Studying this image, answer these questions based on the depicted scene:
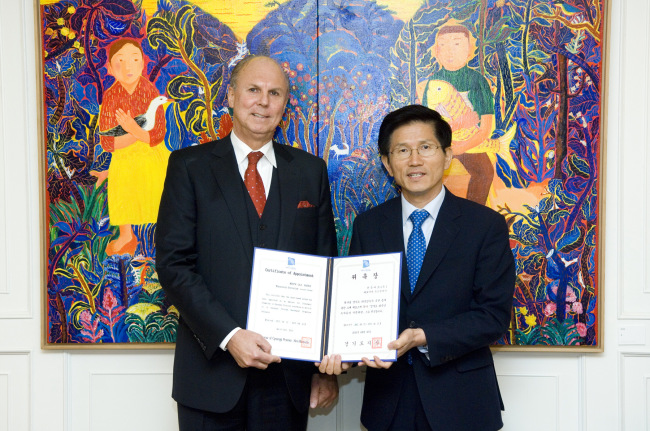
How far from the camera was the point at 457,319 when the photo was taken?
5.84 ft

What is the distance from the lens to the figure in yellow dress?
2.34 m

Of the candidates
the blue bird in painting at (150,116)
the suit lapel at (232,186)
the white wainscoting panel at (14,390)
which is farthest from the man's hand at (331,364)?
the white wainscoting panel at (14,390)

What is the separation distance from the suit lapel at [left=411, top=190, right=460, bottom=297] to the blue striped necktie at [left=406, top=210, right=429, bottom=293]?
42 millimetres

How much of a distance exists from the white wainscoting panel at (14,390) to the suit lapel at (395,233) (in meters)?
1.79

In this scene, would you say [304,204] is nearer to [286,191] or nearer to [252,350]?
[286,191]

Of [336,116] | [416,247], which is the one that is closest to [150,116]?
[336,116]

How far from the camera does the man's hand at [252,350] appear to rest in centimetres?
170

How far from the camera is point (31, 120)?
2.43 meters

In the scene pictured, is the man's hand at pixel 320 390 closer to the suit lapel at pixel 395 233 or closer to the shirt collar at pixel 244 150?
the suit lapel at pixel 395 233

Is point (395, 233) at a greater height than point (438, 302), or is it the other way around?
point (395, 233)

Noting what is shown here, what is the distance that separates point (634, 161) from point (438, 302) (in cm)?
126

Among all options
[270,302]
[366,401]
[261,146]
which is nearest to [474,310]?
[366,401]

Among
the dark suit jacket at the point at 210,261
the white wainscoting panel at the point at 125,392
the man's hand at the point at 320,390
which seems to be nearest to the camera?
the dark suit jacket at the point at 210,261

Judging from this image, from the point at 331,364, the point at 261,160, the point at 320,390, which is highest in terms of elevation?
the point at 261,160
